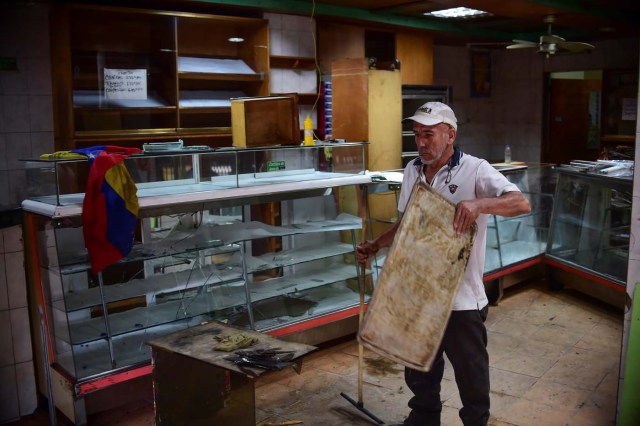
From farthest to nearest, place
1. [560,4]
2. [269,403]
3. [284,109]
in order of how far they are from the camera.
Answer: [560,4], [284,109], [269,403]

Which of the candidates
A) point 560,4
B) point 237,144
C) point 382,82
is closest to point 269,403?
point 237,144

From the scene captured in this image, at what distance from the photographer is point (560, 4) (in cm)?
677

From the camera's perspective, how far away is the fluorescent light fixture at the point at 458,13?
23.4 feet

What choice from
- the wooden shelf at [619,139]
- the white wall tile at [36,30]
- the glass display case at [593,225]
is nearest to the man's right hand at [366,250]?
the glass display case at [593,225]

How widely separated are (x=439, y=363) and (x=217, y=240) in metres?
1.64

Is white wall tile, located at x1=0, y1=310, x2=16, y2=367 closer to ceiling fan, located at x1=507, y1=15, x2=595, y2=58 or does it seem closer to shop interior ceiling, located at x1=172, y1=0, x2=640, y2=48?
shop interior ceiling, located at x1=172, y1=0, x2=640, y2=48

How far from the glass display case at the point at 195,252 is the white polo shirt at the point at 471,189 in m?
1.34

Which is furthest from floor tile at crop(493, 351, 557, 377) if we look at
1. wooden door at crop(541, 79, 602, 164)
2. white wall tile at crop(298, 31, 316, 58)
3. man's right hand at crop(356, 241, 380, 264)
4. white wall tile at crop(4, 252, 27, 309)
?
wooden door at crop(541, 79, 602, 164)

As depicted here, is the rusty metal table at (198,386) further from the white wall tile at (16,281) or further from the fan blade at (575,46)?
the fan blade at (575,46)

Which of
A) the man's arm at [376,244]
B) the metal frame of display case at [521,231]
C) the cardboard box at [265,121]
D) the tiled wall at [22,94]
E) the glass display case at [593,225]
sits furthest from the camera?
the metal frame of display case at [521,231]

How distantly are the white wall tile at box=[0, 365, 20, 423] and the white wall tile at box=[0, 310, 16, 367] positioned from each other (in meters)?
0.04

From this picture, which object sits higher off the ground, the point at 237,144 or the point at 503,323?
the point at 237,144

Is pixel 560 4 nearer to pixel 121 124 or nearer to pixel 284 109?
pixel 284 109

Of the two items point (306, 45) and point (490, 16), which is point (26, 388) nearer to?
point (306, 45)
